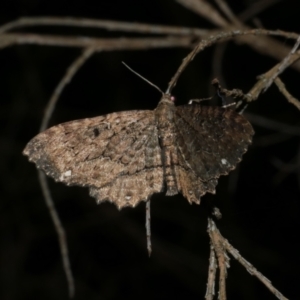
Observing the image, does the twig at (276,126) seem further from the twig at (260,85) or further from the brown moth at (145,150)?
the twig at (260,85)

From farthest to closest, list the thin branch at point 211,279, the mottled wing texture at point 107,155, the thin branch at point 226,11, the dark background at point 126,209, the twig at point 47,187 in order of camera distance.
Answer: the dark background at point 126,209 < the thin branch at point 226,11 < the twig at point 47,187 < the mottled wing texture at point 107,155 < the thin branch at point 211,279

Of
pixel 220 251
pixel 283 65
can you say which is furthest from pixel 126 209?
pixel 220 251

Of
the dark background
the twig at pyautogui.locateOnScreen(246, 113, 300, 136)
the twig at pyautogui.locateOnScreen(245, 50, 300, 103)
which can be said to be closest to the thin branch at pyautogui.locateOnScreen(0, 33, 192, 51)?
the twig at pyautogui.locateOnScreen(246, 113, 300, 136)

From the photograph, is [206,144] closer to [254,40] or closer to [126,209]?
[254,40]

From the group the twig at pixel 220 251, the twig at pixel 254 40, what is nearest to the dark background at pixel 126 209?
the twig at pixel 254 40

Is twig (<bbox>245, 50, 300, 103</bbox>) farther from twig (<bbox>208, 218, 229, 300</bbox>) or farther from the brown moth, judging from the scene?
twig (<bbox>208, 218, 229, 300</bbox>)

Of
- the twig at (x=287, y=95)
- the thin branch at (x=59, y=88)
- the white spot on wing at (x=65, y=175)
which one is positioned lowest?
the twig at (x=287, y=95)

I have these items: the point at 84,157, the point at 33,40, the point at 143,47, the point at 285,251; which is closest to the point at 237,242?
the point at 285,251

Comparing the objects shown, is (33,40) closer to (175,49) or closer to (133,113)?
A: (133,113)
